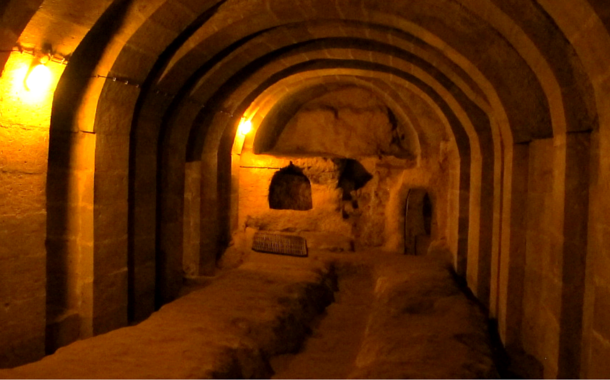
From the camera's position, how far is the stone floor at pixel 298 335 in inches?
168

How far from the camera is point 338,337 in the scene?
630 cm

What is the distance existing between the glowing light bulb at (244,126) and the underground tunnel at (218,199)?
0.60 meters

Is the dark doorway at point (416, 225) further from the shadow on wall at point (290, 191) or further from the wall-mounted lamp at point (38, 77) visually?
the wall-mounted lamp at point (38, 77)

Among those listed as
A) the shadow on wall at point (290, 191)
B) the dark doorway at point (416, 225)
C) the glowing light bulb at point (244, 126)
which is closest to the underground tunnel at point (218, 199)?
the glowing light bulb at point (244, 126)

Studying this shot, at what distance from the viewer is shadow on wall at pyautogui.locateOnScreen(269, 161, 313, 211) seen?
11532mm

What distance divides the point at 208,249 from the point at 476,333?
5.27m

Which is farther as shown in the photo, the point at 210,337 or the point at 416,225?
the point at 416,225

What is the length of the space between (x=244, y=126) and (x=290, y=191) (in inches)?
94.6

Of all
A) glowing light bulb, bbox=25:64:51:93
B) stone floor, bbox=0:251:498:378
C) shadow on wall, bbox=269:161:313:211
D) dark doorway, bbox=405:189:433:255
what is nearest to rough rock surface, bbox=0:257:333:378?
stone floor, bbox=0:251:498:378

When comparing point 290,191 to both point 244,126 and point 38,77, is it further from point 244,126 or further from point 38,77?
point 38,77

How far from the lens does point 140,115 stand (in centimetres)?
634

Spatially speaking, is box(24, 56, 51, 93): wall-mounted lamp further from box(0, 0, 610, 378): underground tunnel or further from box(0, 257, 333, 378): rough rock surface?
box(0, 257, 333, 378): rough rock surface

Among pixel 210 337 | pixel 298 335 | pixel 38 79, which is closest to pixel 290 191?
pixel 298 335

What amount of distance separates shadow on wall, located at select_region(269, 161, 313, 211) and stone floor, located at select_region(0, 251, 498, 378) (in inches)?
128
